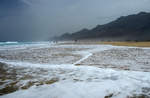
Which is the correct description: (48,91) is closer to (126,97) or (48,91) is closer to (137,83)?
(126,97)

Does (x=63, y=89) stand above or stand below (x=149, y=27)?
below

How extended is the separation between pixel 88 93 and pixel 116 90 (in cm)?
100

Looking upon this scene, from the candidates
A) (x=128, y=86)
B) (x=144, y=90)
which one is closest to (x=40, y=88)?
(x=128, y=86)

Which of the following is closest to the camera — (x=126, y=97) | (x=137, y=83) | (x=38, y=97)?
(x=126, y=97)

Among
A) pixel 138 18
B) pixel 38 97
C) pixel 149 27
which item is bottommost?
pixel 38 97

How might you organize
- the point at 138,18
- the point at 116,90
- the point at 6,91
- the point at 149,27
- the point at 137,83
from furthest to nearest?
1. the point at 138,18
2. the point at 149,27
3. the point at 137,83
4. the point at 6,91
5. the point at 116,90

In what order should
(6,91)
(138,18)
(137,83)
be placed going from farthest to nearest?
1. (138,18)
2. (137,83)
3. (6,91)

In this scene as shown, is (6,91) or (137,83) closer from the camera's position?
(6,91)

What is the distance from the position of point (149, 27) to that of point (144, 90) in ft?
473

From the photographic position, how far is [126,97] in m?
2.71

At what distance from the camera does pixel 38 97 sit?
291cm

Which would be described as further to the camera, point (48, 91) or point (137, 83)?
point (137, 83)

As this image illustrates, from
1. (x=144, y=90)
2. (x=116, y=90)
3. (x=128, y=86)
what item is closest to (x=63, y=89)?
(x=116, y=90)

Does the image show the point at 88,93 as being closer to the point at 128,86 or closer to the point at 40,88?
the point at 128,86
